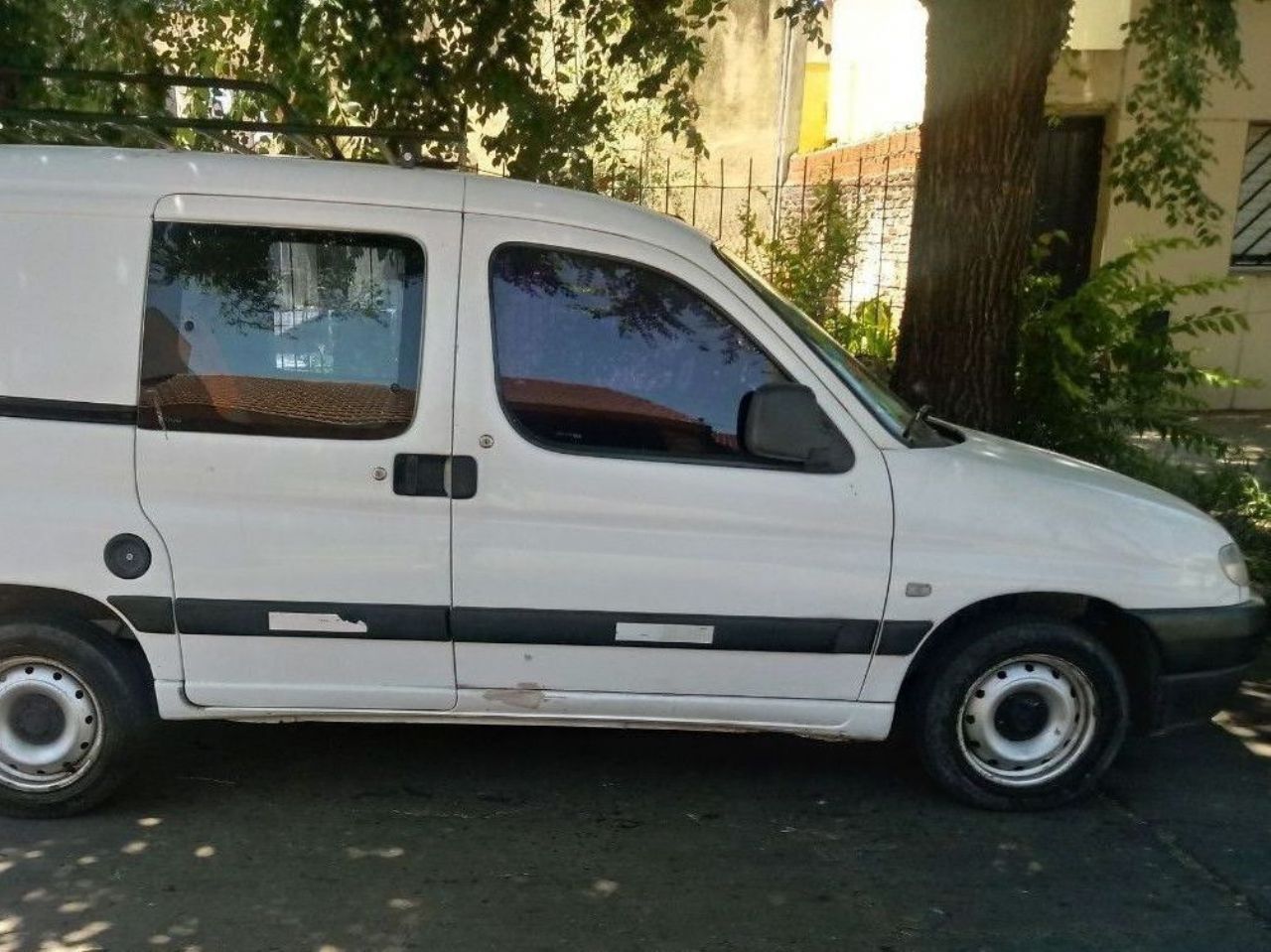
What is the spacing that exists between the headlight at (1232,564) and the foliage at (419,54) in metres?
4.28

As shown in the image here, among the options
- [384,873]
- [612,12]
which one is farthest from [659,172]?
[384,873]

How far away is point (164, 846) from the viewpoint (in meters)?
3.85

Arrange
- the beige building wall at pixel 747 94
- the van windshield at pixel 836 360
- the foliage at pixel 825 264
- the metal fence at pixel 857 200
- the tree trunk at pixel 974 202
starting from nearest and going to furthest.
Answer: the van windshield at pixel 836 360, the tree trunk at pixel 974 202, the foliage at pixel 825 264, the metal fence at pixel 857 200, the beige building wall at pixel 747 94

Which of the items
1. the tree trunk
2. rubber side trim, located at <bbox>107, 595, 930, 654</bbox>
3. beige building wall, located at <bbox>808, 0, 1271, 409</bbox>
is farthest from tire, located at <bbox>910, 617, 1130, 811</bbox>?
beige building wall, located at <bbox>808, 0, 1271, 409</bbox>

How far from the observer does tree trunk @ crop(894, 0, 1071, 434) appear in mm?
6191

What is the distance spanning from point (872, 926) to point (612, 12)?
6.35 metres

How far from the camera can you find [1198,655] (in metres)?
4.09

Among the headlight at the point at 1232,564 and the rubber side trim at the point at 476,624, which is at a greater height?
the headlight at the point at 1232,564

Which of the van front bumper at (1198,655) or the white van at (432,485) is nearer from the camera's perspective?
the white van at (432,485)

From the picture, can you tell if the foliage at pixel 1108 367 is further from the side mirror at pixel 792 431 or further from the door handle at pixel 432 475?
the door handle at pixel 432 475

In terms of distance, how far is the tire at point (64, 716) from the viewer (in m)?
3.86

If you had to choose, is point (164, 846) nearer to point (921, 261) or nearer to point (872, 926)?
point (872, 926)

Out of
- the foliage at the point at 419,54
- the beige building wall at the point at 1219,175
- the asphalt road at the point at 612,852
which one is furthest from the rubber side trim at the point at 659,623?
the beige building wall at the point at 1219,175

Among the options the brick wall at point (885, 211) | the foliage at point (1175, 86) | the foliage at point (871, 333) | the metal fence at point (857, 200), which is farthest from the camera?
the brick wall at point (885, 211)
